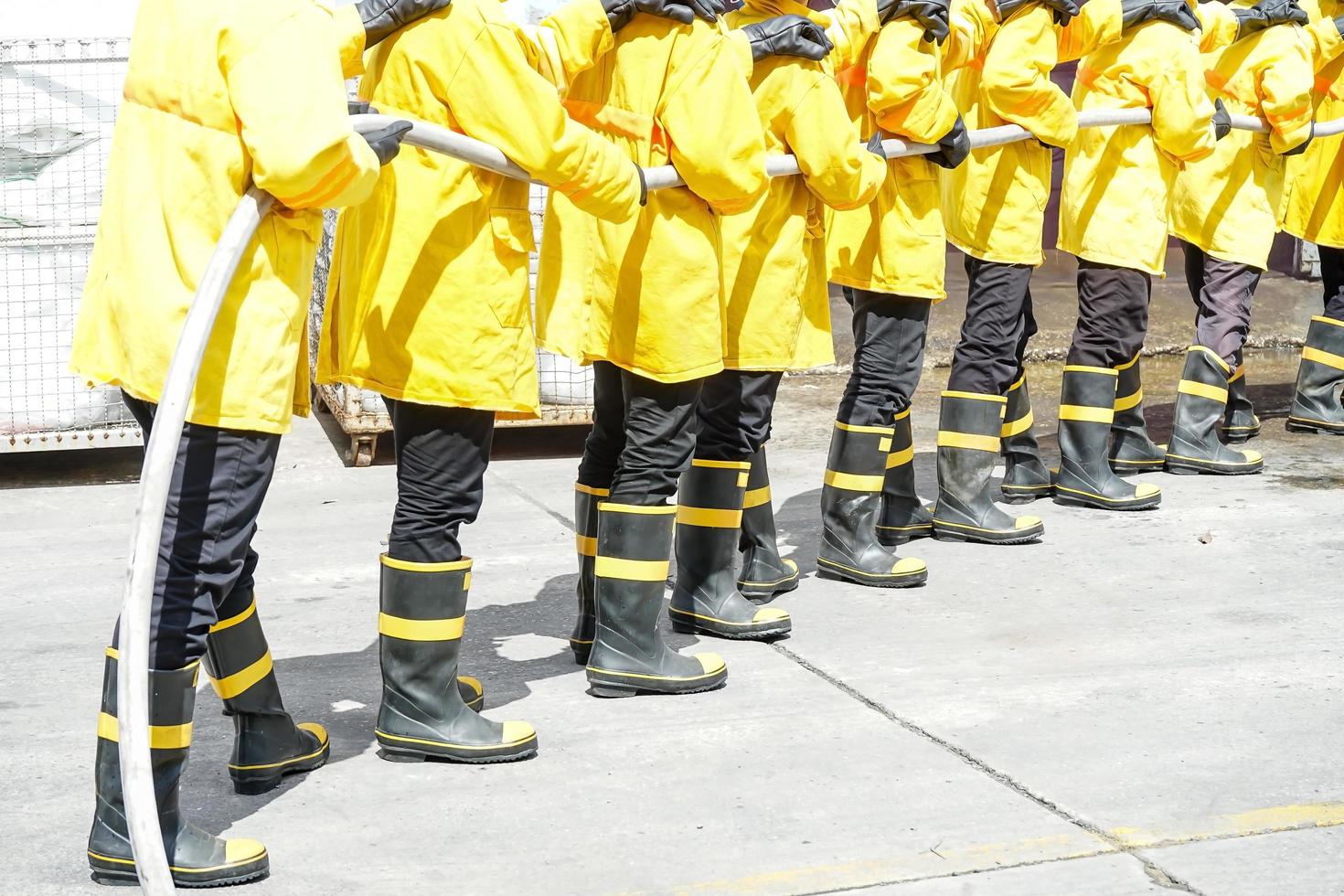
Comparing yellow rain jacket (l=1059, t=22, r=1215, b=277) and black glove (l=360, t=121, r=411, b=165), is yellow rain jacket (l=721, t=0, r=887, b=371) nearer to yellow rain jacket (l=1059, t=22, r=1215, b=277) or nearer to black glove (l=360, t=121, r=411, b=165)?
black glove (l=360, t=121, r=411, b=165)

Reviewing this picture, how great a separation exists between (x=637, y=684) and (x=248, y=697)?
109 cm

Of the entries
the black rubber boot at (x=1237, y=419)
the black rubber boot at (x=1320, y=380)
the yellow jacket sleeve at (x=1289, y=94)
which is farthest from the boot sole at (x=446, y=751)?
the black rubber boot at (x=1320, y=380)

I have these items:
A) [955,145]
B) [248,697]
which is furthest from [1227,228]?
[248,697]

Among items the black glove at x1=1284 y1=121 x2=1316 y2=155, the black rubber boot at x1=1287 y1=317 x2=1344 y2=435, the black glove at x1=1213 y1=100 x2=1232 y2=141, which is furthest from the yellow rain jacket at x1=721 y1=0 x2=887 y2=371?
the black rubber boot at x1=1287 y1=317 x2=1344 y2=435

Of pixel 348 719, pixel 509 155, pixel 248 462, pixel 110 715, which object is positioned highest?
pixel 509 155

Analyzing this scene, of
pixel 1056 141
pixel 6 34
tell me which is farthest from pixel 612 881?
pixel 6 34

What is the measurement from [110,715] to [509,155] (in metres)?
1.45

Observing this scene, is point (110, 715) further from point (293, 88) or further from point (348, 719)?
point (293, 88)

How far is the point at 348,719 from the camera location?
4285mm

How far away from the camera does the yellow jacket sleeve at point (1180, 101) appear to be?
6.16 m

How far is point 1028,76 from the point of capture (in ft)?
18.7

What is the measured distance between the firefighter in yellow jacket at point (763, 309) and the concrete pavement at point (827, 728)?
0.22 m

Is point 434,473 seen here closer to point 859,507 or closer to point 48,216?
point 859,507

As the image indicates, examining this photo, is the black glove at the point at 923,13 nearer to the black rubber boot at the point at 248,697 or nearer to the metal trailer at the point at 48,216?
the black rubber boot at the point at 248,697
